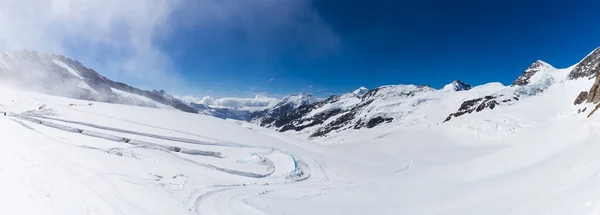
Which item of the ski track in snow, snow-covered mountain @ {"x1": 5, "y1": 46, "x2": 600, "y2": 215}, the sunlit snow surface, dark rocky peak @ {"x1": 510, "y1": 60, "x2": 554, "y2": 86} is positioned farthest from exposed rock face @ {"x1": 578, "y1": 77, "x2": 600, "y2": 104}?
dark rocky peak @ {"x1": 510, "y1": 60, "x2": 554, "y2": 86}

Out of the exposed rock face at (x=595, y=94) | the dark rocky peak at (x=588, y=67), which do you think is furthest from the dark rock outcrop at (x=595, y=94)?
the dark rocky peak at (x=588, y=67)

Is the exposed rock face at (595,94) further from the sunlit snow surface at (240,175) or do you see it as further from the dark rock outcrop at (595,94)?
the sunlit snow surface at (240,175)

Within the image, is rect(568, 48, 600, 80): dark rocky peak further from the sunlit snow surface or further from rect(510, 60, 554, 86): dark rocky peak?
the sunlit snow surface

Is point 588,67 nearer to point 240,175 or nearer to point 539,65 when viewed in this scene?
point 539,65

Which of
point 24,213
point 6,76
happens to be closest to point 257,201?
point 24,213


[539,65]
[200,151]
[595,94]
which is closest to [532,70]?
[539,65]

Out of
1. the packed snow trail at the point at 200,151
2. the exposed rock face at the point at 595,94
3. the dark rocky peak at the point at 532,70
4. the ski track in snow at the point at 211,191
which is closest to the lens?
the ski track in snow at the point at 211,191
